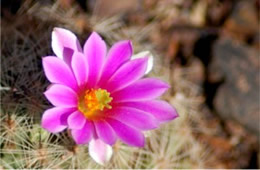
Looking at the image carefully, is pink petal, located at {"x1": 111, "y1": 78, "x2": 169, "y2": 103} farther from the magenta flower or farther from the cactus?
the cactus

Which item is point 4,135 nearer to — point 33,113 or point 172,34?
point 33,113

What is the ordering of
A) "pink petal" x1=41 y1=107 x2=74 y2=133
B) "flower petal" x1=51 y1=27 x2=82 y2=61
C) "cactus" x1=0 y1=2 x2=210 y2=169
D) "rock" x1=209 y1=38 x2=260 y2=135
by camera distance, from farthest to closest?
1. "rock" x1=209 y1=38 x2=260 y2=135
2. "cactus" x1=0 y1=2 x2=210 y2=169
3. "flower petal" x1=51 y1=27 x2=82 y2=61
4. "pink petal" x1=41 y1=107 x2=74 y2=133

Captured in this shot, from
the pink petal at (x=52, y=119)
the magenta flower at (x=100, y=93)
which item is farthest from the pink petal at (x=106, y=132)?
the pink petal at (x=52, y=119)

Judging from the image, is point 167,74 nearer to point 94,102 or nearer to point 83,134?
point 94,102

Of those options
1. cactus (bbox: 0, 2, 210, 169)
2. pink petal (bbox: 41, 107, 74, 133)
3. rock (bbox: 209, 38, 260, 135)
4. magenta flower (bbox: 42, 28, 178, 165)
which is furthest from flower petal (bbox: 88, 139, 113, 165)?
rock (bbox: 209, 38, 260, 135)

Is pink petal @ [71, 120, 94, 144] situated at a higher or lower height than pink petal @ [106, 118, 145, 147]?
higher

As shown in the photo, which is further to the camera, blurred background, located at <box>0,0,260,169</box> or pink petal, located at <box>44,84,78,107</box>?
blurred background, located at <box>0,0,260,169</box>

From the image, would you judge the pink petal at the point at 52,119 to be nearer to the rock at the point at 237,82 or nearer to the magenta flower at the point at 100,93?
the magenta flower at the point at 100,93
